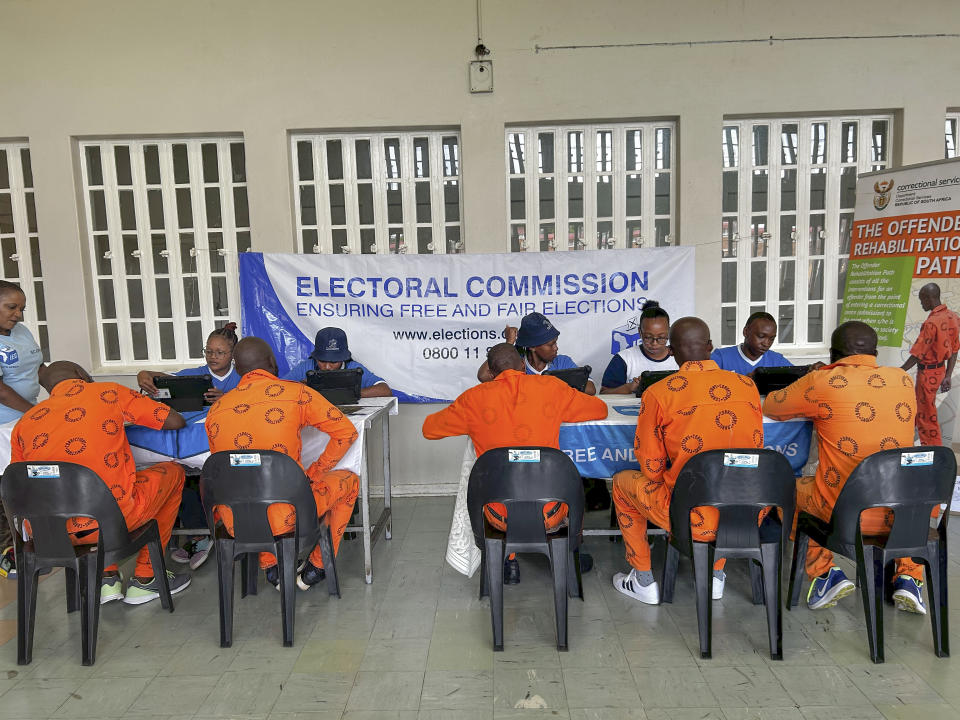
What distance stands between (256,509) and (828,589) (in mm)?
2454

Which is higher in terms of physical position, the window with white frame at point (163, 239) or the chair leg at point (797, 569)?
the window with white frame at point (163, 239)

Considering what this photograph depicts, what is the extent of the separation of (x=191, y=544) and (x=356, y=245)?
244cm

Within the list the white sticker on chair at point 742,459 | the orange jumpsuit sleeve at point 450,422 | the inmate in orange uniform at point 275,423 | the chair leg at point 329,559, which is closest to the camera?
the white sticker on chair at point 742,459

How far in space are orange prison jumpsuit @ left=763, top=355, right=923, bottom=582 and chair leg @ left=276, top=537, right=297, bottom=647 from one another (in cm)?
214

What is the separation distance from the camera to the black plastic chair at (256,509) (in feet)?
8.15

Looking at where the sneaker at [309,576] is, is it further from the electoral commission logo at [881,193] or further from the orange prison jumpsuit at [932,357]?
the electoral commission logo at [881,193]

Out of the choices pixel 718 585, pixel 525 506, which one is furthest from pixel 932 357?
pixel 525 506

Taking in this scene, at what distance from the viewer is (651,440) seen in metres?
2.59

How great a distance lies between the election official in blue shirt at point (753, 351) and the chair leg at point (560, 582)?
1862 millimetres

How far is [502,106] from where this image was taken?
462 centimetres

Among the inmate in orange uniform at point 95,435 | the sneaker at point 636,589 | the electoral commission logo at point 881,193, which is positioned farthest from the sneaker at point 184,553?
the electoral commission logo at point 881,193

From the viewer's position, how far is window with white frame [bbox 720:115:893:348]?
4.78m

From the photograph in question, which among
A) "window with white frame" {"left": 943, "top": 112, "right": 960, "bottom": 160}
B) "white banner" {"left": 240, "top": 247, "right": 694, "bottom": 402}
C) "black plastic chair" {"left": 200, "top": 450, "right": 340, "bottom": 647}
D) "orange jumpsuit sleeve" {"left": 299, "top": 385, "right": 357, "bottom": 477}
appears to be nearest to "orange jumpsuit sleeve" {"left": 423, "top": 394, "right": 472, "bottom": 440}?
"orange jumpsuit sleeve" {"left": 299, "top": 385, "right": 357, "bottom": 477}

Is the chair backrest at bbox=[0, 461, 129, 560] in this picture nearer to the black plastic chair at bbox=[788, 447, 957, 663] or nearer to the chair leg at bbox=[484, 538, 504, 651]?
the chair leg at bbox=[484, 538, 504, 651]
